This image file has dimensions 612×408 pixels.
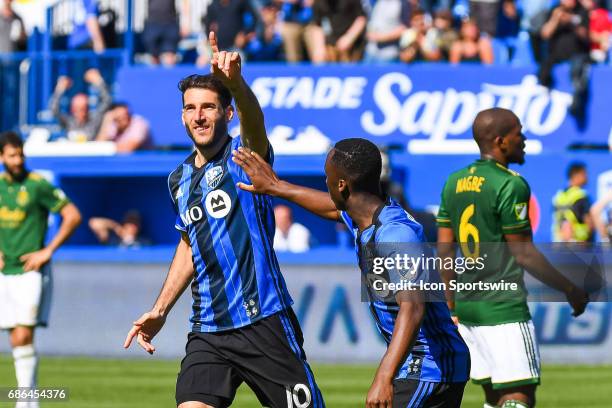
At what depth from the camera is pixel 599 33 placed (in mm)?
18172

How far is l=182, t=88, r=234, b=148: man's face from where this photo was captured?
7.02 meters

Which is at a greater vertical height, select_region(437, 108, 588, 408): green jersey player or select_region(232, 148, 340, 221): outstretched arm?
select_region(232, 148, 340, 221): outstretched arm

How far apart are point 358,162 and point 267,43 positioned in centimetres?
1401

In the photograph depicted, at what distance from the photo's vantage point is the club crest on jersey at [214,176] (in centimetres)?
704

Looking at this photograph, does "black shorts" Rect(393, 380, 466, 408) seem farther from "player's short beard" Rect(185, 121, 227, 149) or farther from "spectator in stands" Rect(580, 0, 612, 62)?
"spectator in stands" Rect(580, 0, 612, 62)

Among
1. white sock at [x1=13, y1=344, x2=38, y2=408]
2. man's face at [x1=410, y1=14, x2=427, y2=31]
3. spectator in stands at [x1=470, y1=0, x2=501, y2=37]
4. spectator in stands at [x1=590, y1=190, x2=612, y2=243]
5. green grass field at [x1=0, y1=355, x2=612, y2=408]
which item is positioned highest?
spectator in stands at [x1=470, y1=0, x2=501, y2=37]

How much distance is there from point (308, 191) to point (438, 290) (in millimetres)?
857

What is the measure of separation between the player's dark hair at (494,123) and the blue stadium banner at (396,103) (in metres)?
9.35

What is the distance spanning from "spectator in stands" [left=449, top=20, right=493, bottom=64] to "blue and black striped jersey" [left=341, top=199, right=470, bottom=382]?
40.6ft

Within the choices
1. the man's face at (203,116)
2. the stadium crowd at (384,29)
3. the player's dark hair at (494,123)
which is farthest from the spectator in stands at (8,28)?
the man's face at (203,116)

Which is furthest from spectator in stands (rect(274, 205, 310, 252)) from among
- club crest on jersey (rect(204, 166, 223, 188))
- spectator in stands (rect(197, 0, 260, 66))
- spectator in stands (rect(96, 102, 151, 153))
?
club crest on jersey (rect(204, 166, 223, 188))

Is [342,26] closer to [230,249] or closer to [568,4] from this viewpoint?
[568,4]

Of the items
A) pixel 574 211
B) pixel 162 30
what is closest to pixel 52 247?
pixel 574 211

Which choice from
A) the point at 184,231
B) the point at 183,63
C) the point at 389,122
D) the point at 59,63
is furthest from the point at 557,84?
the point at 184,231
